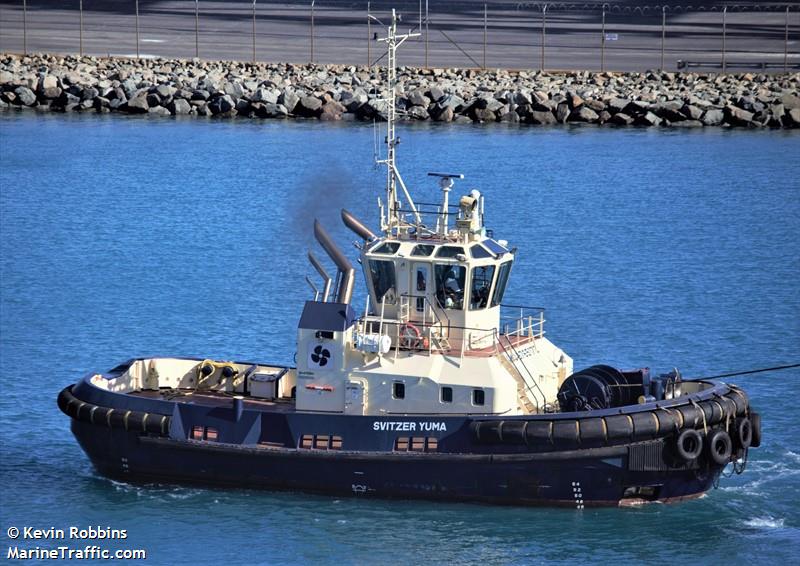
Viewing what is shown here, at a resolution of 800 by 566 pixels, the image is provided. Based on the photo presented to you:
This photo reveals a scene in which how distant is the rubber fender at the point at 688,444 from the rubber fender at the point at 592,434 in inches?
46.9

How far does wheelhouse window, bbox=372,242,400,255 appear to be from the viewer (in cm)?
2653

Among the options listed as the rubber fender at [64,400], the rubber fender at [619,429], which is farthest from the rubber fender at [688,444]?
the rubber fender at [64,400]

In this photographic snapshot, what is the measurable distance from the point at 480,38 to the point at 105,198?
3281cm

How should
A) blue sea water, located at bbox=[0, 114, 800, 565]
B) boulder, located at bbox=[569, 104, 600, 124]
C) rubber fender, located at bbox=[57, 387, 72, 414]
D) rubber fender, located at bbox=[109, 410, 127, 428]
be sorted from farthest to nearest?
boulder, located at bbox=[569, 104, 600, 124] → rubber fender, located at bbox=[57, 387, 72, 414] → rubber fender, located at bbox=[109, 410, 127, 428] → blue sea water, located at bbox=[0, 114, 800, 565]

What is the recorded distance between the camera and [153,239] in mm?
46938

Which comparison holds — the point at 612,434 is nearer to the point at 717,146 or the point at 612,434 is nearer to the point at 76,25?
the point at 717,146

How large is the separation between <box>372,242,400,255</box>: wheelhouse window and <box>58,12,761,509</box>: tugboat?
0.02 m

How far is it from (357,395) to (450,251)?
278cm

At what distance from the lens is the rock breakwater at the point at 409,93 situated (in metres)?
67.1

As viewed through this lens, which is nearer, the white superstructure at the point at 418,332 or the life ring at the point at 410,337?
the white superstructure at the point at 418,332

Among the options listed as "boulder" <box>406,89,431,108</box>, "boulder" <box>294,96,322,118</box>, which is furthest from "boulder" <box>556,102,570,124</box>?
"boulder" <box>294,96,322,118</box>

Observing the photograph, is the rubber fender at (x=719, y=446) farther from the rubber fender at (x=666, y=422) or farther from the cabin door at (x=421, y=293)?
the cabin door at (x=421, y=293)

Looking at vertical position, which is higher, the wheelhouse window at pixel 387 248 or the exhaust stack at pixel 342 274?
the wheelhouse window at pixel 387 248

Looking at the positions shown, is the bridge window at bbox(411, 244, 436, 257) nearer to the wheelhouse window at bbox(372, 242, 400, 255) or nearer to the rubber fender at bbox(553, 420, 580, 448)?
the wheelhouse window at bbox(372, 242, 400, 255)
